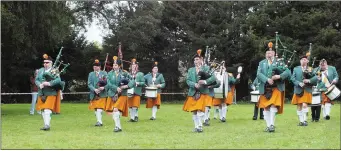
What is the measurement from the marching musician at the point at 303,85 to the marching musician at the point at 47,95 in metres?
6.43

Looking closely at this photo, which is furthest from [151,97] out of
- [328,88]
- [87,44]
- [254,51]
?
[87,44]

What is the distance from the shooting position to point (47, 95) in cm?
1376

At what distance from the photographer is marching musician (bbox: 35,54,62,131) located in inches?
537

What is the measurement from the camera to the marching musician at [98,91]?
15477 mm

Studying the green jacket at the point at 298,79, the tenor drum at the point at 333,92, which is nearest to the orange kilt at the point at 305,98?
the green jacket at the point at 298,79

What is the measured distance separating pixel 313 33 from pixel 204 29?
793cm

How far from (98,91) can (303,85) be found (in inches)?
230

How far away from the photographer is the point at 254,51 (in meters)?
37.1

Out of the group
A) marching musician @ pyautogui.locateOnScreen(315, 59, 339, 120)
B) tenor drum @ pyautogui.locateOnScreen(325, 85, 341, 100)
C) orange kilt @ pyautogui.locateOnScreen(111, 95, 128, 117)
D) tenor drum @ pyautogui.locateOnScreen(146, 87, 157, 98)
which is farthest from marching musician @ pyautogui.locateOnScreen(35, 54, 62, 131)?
tenor drum @ pyautogui.locateOnScreen(325, 85, 341, 100)

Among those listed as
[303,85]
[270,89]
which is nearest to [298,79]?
[303,85]

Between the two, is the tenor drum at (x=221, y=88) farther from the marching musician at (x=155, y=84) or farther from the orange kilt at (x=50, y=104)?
the orange kilt at (x=50, y=104)

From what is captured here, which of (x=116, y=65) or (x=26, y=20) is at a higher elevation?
(x=26, y=20)

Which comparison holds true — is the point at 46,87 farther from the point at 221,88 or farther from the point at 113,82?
the point at 221,88

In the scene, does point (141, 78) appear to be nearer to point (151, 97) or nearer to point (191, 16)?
point (151, 97)
